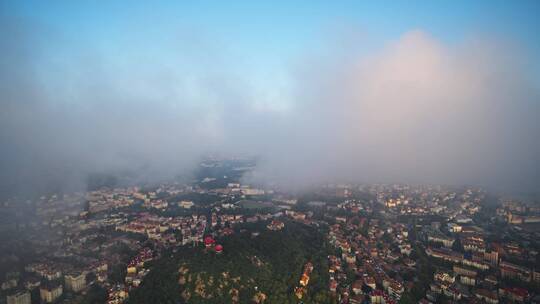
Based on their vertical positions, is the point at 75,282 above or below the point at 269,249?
below

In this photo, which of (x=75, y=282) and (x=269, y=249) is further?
(x=269, y=249)

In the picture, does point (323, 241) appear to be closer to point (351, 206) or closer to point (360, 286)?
point (360, 286)

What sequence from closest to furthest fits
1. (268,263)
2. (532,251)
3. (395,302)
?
(395,302) → (268,263) → (532,251)

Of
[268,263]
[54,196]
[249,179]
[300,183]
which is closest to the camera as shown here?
[268,263]

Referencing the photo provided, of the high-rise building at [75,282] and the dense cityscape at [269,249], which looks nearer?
the dense cityscape at [269,249]

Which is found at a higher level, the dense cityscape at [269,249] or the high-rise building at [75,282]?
the dense cityscape at [269,249]

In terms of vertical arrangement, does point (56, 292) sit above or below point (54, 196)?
below

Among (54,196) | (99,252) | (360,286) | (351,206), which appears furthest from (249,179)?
(360,286)

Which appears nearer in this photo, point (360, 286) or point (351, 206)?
point (360, 286)
